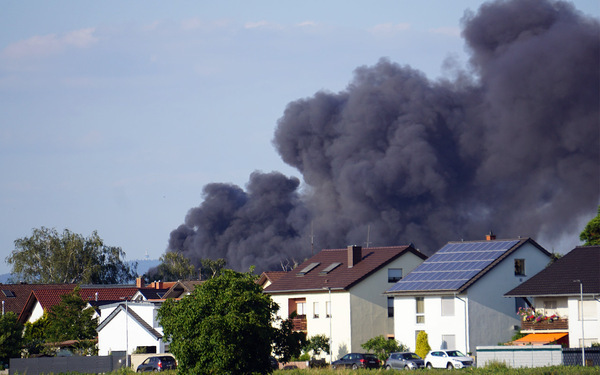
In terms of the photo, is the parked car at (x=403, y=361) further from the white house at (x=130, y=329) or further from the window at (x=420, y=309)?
the white house at (x=130, y=329)

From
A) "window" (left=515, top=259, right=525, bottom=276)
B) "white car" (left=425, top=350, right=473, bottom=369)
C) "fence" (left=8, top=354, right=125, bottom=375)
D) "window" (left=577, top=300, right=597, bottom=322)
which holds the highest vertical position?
"window" (left=515, top=259, right=525, bottom=276)

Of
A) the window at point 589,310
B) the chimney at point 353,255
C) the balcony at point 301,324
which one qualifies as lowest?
the balcony at point 301,324

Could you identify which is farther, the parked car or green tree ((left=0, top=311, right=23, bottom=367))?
green tree ((left=0, top=311, right=23, bottom=367))

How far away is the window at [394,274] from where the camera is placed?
55.0 metres

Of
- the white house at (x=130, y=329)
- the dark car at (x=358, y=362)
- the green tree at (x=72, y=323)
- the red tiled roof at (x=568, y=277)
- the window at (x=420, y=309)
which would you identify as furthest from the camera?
the green tree at (x=72, y=323)

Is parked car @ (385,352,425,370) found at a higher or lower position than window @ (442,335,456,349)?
lower

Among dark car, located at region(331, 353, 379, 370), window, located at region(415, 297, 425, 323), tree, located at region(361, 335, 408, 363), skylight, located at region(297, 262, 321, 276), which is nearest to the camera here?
dark car, located at region(331, 353, 379, 370)

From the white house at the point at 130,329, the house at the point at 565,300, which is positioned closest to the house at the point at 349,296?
the white house at the point at 130,329

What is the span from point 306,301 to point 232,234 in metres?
79.6

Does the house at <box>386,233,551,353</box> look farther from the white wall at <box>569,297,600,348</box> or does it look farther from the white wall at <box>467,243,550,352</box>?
the white wall at <box>569,297,600,348</box>

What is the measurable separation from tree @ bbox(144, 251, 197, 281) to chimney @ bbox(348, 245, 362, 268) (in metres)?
65.3

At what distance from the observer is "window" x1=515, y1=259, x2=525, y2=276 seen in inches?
1962

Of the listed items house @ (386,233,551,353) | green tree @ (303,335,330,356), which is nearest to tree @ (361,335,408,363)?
house @ (386,233,551,353)

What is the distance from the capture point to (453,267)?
165ft
